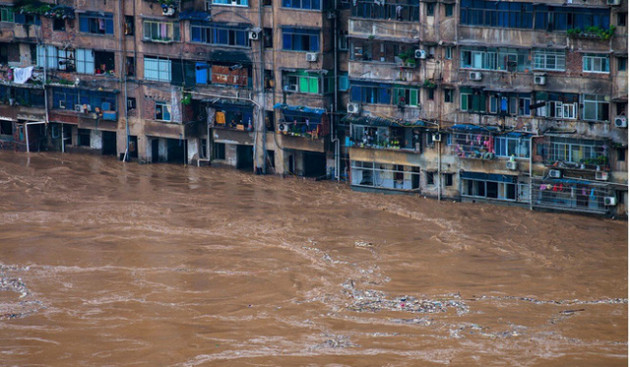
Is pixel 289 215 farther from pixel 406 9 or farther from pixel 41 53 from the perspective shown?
pixel 41 53

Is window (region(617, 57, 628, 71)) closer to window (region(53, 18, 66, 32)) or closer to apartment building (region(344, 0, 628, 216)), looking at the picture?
apartment building (region(344, 0, 628, 216))

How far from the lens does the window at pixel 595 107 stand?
2352 inches

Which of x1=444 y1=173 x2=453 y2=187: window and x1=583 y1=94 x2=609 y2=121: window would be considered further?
x1=444 y1=173 x2=453 y2=187: window

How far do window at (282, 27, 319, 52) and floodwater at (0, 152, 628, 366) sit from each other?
6.15m

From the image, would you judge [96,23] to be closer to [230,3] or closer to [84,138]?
[84,138]

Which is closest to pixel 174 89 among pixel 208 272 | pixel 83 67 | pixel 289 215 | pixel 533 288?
pixel 83 67

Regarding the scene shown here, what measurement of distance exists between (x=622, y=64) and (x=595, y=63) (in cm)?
115

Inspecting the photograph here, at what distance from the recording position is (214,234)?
58.9 metres

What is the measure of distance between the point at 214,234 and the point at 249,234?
1400 millimetres

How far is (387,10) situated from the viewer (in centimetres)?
6319

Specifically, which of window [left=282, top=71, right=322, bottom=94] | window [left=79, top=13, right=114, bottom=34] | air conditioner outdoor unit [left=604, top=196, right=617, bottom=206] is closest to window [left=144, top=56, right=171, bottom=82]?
window [left=79, top=13, right=114, bottom=34]

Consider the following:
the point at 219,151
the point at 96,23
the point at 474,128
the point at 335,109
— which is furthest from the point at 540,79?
the point at 96,23

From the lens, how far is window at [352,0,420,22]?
62750mm

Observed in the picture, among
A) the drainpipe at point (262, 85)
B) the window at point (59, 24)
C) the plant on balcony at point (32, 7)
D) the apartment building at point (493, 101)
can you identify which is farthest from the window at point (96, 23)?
the apartment building at point (493, 101)
